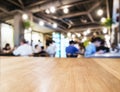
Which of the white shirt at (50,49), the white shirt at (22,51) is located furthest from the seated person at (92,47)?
the white shirt at (50,49)

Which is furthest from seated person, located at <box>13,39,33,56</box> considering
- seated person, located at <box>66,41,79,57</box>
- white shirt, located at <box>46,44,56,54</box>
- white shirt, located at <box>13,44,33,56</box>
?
white shirt, located at <box>46,44,56,54</box>

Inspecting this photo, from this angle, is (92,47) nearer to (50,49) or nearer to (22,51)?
(22,51)

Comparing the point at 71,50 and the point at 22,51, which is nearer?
the point at 22,51

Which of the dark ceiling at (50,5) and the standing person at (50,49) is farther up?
the dark ceiling at (50,5)

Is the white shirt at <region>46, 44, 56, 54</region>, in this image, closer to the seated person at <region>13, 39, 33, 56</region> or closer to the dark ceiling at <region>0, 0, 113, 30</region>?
the dark ceiling at <region>0, 0, 113, 30</region>

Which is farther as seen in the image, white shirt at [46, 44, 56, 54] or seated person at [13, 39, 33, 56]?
white shirt at [46, 44, 56, 54]

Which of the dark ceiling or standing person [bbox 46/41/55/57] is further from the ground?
the dark ceiling

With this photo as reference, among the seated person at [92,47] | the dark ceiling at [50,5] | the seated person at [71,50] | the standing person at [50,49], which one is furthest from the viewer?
the standing person at [50,49]

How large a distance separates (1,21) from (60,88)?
29.1ft

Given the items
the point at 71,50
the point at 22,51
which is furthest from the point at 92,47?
the point at 22,51

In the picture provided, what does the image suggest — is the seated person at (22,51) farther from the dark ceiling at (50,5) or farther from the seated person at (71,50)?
the dark ceiling at (50,5)

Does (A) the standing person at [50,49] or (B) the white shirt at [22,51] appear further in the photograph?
(A) the standing person at [50,49]

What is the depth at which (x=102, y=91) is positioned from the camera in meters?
0.30

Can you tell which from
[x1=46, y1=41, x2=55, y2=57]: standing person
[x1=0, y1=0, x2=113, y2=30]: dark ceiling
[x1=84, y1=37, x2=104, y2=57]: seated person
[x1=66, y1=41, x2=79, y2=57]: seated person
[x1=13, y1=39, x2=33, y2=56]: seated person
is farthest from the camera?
[x1=46, y1=41, x2=55, y2=57]: standing person
